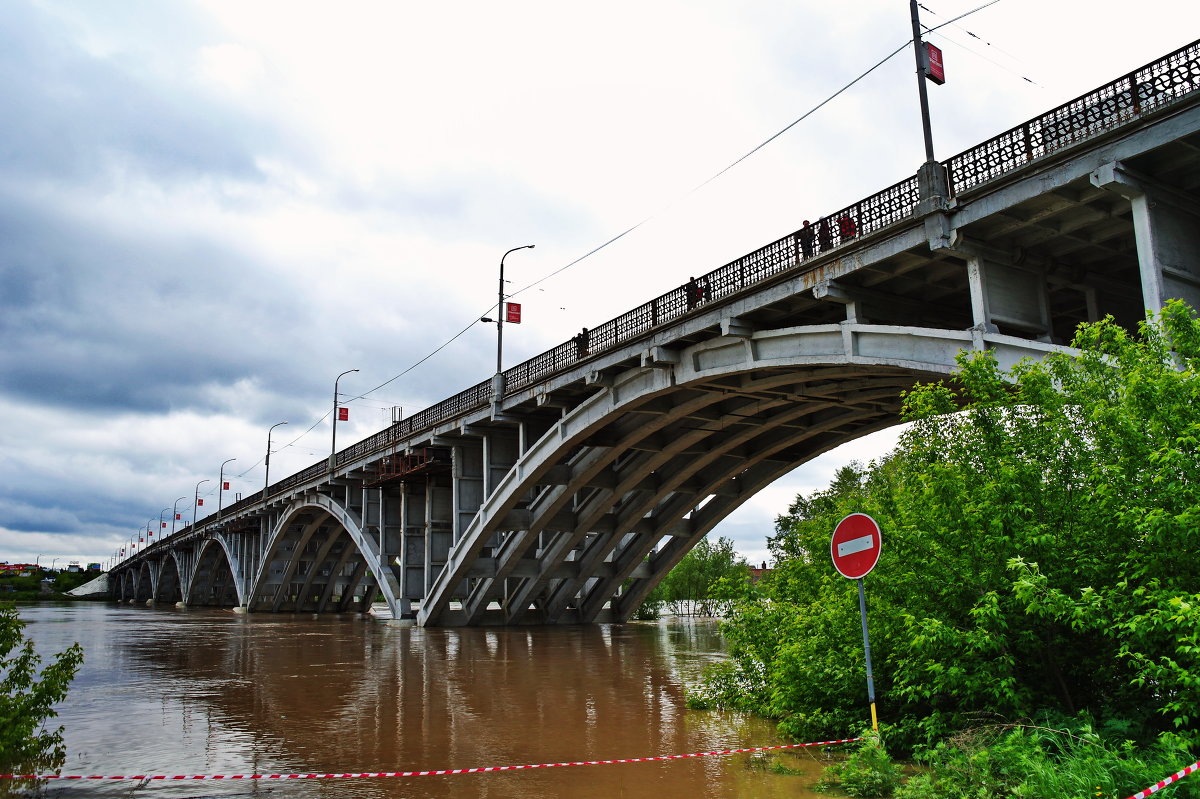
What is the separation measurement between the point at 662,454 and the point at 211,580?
83144 mm

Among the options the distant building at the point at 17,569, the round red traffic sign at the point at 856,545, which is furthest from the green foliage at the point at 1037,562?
the distant building at the point at 17,569

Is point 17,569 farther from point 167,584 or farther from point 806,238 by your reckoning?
point 806,238

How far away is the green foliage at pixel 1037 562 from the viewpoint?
759cm

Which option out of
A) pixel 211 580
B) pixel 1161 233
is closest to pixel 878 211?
pixel 1161 233

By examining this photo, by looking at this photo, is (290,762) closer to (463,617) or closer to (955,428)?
(955,428)

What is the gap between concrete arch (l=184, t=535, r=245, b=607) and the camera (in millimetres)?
89625

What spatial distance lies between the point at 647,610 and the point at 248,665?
30946 millimetres

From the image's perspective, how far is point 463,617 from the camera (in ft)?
124

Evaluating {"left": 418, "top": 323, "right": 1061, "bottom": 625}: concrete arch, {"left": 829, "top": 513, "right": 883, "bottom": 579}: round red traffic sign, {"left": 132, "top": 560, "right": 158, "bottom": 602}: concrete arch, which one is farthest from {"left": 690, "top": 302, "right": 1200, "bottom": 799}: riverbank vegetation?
{"left": 132, "top": 560, "right": 158, "bottom": 602}: concrete arch

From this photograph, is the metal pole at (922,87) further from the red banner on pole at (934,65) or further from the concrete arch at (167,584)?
the concrete arch at (167,584)

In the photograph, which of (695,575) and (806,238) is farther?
(695,575)

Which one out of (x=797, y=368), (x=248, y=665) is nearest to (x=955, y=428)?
(x=797, y=368)

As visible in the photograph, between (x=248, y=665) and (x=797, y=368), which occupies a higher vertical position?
(x=797, y=368)

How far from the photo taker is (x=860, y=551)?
8781mm
